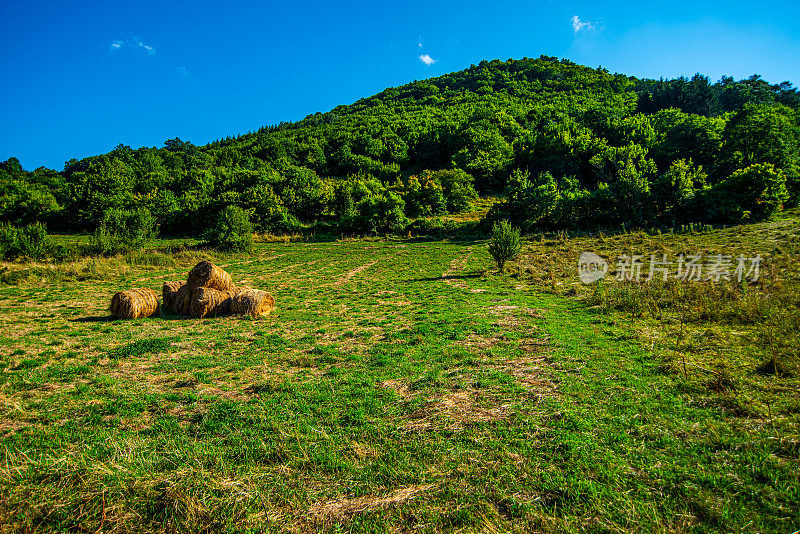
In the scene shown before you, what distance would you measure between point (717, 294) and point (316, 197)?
2275 inches

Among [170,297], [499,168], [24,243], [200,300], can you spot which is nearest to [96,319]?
[170,297]

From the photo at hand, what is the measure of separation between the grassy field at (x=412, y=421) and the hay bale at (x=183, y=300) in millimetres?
1205

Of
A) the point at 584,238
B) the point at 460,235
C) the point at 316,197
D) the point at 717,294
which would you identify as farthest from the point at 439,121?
the point at 717,294

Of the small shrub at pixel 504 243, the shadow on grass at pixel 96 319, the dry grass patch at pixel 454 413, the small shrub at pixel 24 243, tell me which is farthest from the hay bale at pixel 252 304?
the small shrub at pixel 24 243

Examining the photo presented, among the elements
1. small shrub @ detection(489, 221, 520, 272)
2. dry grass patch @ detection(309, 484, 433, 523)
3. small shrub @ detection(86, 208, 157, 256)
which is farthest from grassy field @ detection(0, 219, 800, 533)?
small shrub @ detection(86, 208, 157, 256)

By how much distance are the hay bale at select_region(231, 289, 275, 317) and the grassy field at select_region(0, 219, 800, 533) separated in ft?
1.61

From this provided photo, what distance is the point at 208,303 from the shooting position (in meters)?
13.4

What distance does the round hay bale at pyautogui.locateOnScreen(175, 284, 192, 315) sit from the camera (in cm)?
1370

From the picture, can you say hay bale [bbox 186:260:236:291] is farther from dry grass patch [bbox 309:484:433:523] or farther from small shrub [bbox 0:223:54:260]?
small shrub [bbox 0:223:54:260]

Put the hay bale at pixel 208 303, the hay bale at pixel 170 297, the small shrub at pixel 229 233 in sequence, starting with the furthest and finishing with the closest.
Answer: the small shrub at pixel 229 233 < the hay bale at pixel 170 297 < the hay bale at pixel 208 303

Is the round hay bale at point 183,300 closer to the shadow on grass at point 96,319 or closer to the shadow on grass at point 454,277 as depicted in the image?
the shadow on grass at point 96,319

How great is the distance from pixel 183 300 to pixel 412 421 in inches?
500

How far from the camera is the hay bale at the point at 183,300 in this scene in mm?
13703

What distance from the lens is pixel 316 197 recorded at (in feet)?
199
